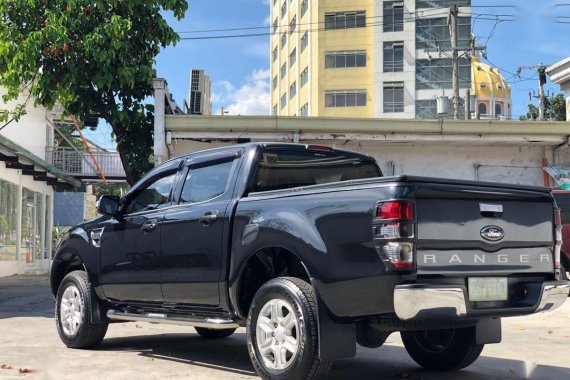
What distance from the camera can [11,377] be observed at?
5.63 meters

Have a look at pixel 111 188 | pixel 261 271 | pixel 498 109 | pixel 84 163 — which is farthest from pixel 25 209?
pixel 498 109

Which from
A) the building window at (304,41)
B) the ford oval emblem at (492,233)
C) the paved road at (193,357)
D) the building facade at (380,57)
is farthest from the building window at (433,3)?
the ford oval emblem at (492,233)

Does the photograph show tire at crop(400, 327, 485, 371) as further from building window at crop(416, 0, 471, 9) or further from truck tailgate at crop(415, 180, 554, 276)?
building window at crop(416, 0, 471, 9)

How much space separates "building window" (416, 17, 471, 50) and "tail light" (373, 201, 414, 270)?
53342mm

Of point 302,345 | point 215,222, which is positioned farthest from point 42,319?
point 302,345

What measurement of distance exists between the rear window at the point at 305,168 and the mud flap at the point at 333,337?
147 cm

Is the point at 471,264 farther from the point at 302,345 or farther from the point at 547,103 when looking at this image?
the point at 547,103

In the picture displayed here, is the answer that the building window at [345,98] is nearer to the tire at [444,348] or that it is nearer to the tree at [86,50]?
the tree at [86,50]

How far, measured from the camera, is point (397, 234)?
4.24 meters

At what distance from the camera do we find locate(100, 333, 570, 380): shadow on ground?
5.82m

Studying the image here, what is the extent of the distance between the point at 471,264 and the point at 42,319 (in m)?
7.24

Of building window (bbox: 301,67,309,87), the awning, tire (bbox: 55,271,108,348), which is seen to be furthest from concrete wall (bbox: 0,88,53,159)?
building window (bbox: 301,67,309,87)

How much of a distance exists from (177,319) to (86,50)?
8973mm

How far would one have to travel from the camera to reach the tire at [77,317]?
6.93 metres
